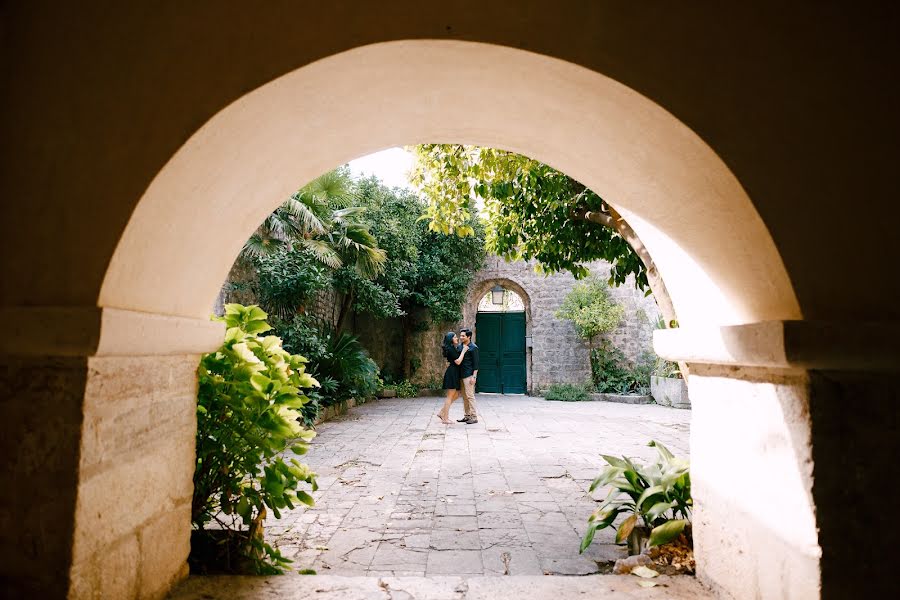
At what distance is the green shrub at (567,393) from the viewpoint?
38.5 feet

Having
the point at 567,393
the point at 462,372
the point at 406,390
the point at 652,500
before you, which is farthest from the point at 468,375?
the point at 652,500

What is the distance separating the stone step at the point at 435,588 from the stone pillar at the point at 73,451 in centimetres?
37

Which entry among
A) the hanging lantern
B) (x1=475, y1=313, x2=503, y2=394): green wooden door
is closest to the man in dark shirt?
(x1=475, y1=313, x2=503, y2=394): green wooden door

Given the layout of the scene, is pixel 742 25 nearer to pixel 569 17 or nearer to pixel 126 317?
pixel 569 17

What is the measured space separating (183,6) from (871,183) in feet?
6.63

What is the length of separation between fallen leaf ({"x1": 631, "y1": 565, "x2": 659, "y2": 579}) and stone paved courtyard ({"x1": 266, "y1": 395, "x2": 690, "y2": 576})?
448 mm

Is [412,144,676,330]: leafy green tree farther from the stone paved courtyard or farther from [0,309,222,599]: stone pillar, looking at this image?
[0,309,222,599]: stone pillar

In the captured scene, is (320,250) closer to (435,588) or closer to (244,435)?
(244,435)

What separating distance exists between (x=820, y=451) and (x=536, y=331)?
11.7 meters

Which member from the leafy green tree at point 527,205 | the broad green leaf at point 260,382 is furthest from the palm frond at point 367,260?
the broad green leaf at point 260,382

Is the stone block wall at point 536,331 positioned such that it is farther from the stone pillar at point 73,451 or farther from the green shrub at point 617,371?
the stone pillar at point 73,451

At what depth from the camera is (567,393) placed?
11844 mm

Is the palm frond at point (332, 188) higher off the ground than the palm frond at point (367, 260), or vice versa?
the palm frond at point (332, 188)

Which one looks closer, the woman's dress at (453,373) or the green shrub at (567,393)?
the woman's dress at (453,373)
